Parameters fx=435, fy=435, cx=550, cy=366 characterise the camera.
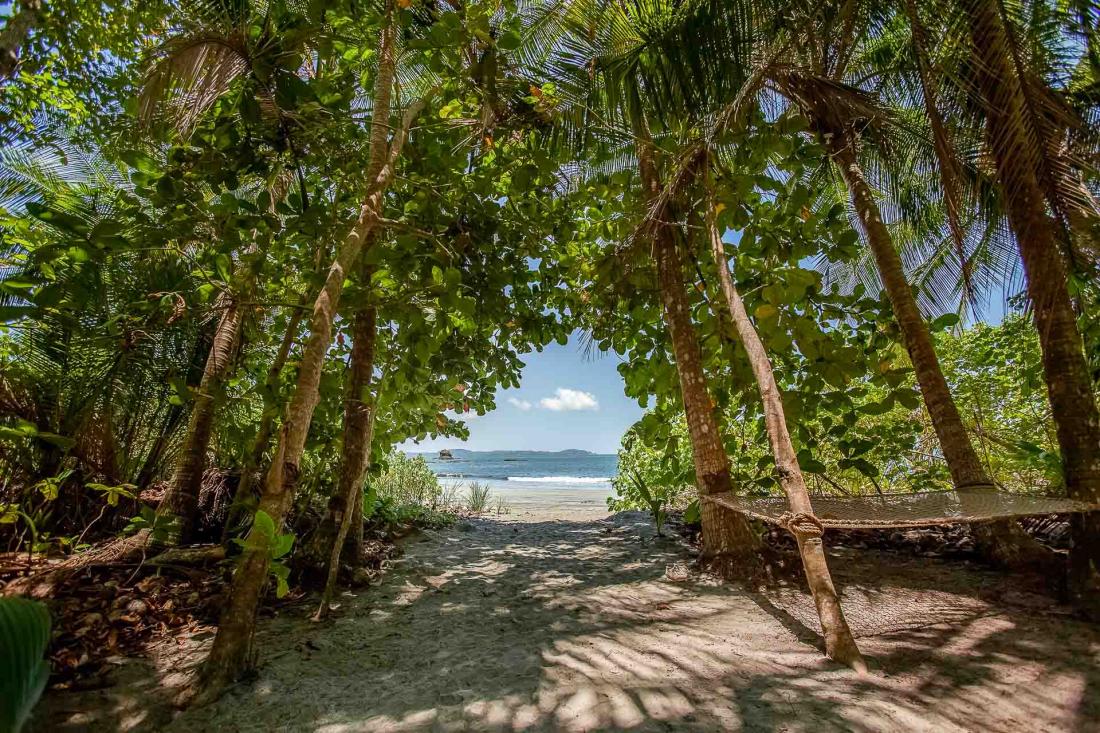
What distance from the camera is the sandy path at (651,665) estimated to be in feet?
4.23

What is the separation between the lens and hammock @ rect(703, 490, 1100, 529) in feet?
5.84

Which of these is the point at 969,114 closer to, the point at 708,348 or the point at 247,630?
the point at 708,348

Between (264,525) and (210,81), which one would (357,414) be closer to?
(264,525)

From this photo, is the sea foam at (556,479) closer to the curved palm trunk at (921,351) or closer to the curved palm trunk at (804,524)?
the curved palm trunk at (921,351)

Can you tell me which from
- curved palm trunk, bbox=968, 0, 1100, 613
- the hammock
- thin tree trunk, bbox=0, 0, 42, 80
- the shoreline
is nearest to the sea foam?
the shoreline

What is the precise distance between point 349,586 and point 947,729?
2.66 meters

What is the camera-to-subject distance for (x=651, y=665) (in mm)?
1611

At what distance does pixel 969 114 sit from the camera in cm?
237

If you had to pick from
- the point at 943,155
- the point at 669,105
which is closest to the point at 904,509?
the point at 943,155

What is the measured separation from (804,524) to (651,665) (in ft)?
2.69

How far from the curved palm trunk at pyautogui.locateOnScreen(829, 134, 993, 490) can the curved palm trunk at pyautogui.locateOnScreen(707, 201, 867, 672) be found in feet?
4.82

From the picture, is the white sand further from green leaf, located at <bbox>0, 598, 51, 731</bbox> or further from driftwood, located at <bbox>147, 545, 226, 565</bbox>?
green leaf, located at <bbox>0, 598, 51, 731</bbox>

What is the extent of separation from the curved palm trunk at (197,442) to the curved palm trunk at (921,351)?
3.91m

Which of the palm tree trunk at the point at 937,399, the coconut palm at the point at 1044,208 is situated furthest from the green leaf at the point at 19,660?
the coconut palm at the point at 1044,208
